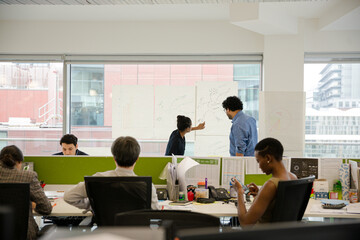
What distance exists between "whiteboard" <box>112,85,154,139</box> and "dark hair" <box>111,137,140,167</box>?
139 inches

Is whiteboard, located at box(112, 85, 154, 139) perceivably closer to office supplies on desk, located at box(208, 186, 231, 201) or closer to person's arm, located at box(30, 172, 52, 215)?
office supplies on desk, located at box(208, 186, 231, 201)

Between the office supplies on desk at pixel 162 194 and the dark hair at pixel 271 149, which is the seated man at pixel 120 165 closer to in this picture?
the dark hair at pixel 271 149

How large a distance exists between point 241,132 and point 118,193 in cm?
239

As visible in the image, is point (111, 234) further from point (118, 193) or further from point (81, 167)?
point (81, 167)

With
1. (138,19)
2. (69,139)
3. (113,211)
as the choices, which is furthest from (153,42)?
(113,211)

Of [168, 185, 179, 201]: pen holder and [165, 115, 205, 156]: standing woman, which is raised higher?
[165, 115, 205, 156]: standing woman

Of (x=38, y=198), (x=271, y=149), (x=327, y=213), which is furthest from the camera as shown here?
(x=327, y=213)

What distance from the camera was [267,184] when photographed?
2.15m

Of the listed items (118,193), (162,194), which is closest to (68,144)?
(162,194)

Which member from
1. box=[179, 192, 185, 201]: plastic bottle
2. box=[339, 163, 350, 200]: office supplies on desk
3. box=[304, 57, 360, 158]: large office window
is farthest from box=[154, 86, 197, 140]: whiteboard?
box=[339, 163, 350, 200]: office supplies on desk

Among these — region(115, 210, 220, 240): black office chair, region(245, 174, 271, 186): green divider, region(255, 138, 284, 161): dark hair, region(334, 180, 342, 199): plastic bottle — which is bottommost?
region(334, 180, 342, 199): plastic bottle

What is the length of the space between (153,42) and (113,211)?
4.07 m

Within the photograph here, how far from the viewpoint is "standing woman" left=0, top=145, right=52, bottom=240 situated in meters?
2.42

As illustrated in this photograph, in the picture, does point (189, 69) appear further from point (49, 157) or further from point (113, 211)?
point (113, 211)
